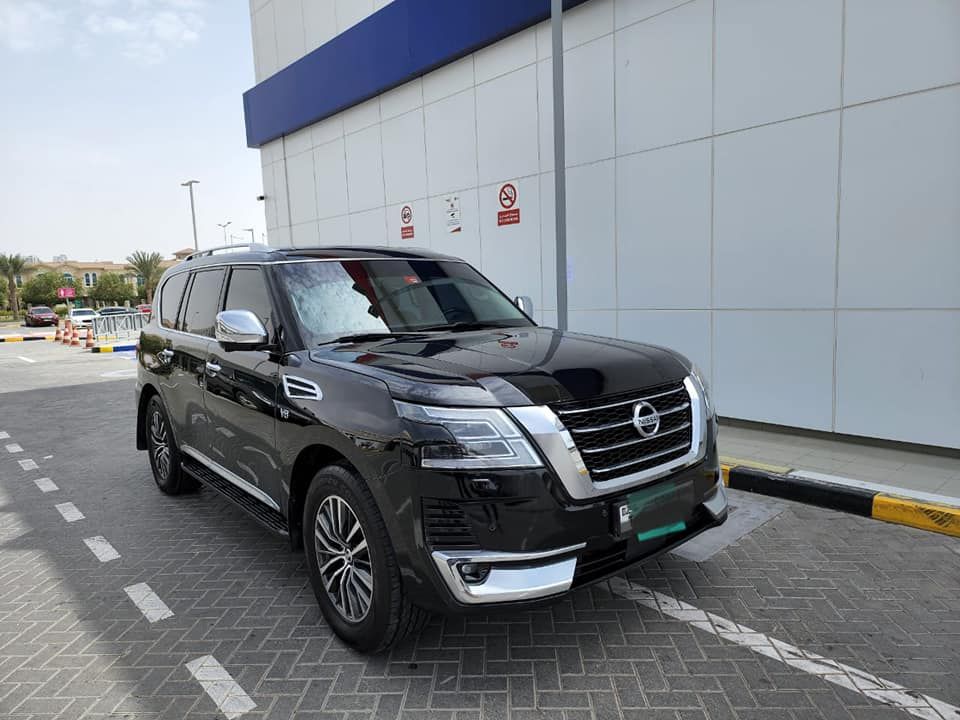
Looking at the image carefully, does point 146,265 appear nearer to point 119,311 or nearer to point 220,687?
point 119,311

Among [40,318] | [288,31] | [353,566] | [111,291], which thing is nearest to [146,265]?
[111,291]

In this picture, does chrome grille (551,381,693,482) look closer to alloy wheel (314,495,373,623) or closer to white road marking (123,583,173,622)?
alloy wheel (314,495,373,623)

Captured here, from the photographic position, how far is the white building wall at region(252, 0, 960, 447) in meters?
5.76

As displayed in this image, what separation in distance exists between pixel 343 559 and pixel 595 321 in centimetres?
606

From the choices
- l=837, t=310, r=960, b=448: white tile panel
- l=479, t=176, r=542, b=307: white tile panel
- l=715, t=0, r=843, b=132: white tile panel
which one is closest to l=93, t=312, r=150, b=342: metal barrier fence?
l=479, t=176, r=542, b=307: white tile panel

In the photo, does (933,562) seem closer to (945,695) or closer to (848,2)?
(945,695)

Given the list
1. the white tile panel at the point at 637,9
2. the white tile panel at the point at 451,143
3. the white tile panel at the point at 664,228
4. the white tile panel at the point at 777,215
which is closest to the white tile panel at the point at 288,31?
the white tile panel at the point at 451,143

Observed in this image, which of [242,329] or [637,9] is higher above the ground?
[637,9]

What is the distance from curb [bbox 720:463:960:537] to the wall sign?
7.65m

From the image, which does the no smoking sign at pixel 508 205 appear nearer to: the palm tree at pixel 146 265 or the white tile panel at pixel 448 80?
the white tile panel at pixel 448 80

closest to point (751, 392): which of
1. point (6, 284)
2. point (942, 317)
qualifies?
point (942, 317)

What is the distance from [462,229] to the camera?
417 inches

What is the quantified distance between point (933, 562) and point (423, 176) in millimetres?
9255

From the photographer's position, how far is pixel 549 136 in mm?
8914
